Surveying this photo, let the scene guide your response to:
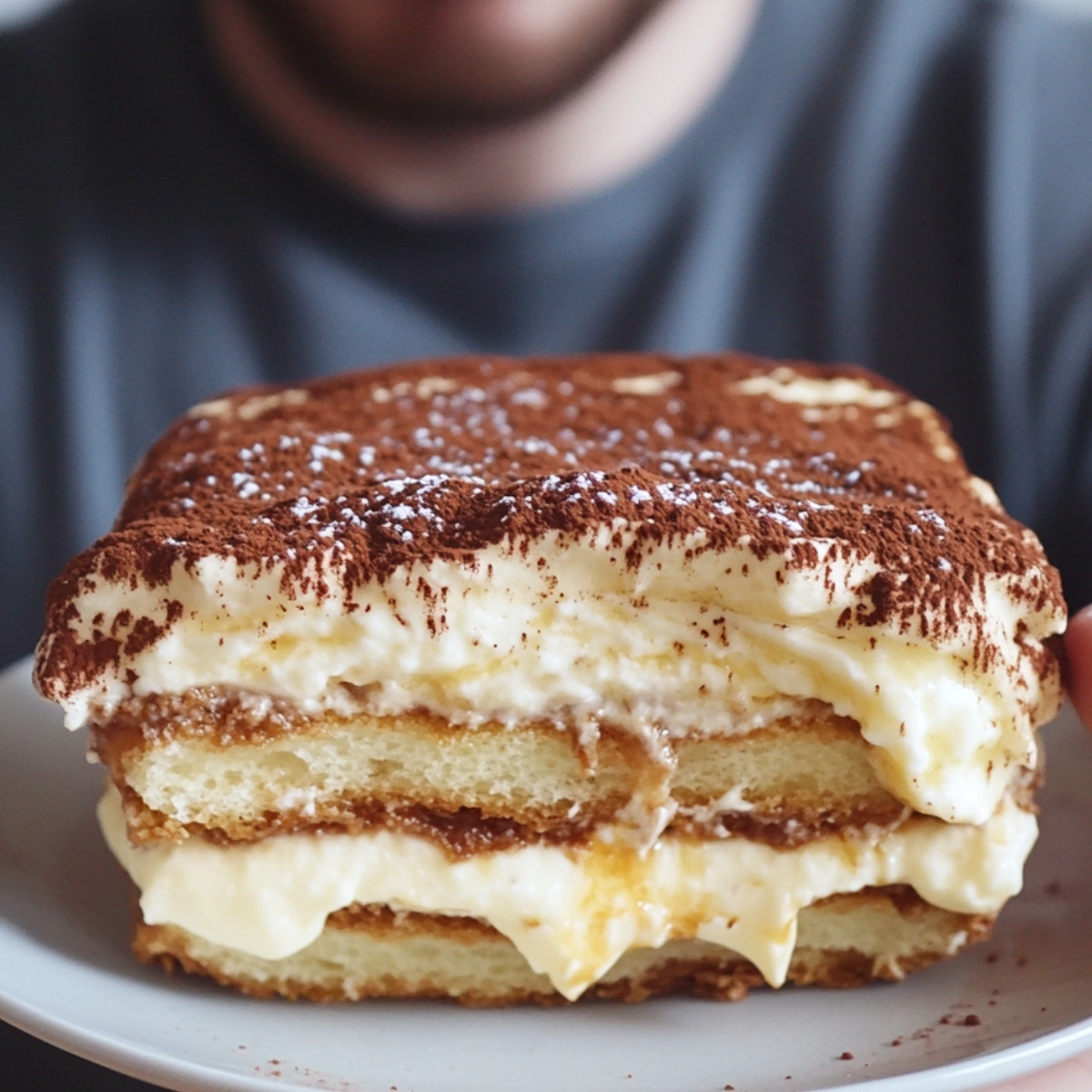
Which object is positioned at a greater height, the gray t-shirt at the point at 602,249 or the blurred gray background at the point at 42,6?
the blurred gray background at the point at 42,6

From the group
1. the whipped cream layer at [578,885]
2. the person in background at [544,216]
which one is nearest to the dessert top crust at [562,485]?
the whipped cream layer at [578,885]

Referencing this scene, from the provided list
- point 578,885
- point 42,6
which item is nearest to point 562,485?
point 578,885

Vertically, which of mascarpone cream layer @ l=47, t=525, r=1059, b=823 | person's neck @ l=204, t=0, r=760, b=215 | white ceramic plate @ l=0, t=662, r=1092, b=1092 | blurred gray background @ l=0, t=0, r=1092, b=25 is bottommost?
white ceramic plate @ l=0, t=662, r=1092, b=1092

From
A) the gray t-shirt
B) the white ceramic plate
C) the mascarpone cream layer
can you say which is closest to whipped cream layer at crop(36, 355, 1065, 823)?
the mascarpone cream layer

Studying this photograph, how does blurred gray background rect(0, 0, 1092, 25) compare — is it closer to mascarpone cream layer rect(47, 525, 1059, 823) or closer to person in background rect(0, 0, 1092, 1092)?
person in background rect(0, 0, 1092, 1092)

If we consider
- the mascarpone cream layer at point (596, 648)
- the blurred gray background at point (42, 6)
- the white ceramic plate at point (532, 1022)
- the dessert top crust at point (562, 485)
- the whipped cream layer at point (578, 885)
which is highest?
the blurred gray background at point (42, 6)

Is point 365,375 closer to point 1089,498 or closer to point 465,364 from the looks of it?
point 465,364

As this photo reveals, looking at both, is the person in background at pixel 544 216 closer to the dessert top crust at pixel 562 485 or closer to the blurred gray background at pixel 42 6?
the blurred gray background at pixel 42 6
